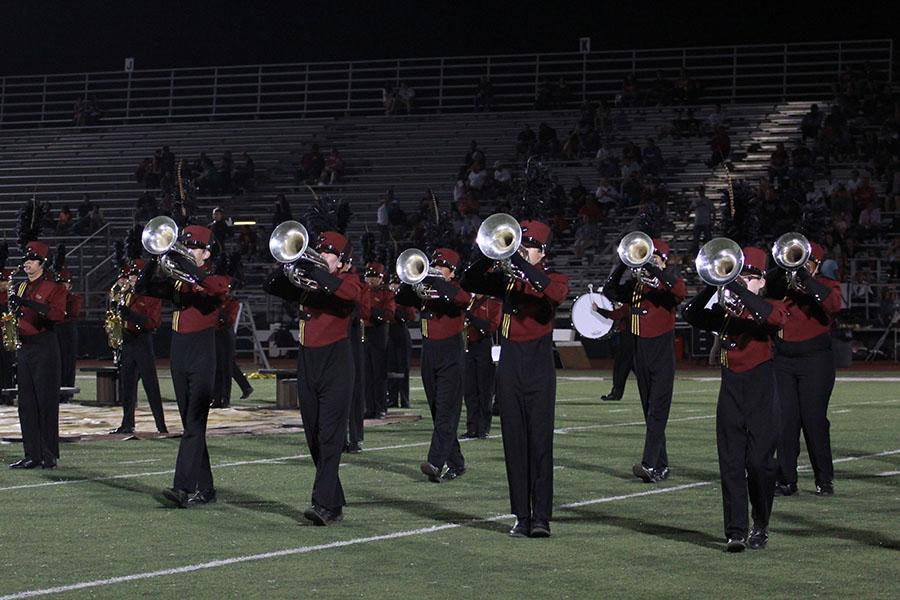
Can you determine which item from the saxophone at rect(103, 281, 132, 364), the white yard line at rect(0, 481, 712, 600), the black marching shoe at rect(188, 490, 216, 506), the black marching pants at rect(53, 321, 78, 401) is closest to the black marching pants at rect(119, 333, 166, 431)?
the saxophone at rect(103, 281, 132, 364)

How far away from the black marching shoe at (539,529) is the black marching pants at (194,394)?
233 centimetres

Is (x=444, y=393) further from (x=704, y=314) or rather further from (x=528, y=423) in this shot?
(x=704, y=314)

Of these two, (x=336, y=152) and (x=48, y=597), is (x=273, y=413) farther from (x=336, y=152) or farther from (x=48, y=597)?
(x=336, y=152)

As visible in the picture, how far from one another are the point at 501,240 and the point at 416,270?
298 cm

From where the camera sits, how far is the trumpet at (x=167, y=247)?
930cm

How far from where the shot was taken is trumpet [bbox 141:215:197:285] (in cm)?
930

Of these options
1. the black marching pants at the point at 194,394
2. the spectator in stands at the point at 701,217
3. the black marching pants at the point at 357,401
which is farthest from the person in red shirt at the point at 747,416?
the spectator in stands at the point at 701,217

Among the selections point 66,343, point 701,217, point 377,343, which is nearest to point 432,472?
point 377,343

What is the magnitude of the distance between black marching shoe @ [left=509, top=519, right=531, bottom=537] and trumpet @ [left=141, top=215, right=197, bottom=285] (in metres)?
2.57

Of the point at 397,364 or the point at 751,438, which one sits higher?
the point at 397,364

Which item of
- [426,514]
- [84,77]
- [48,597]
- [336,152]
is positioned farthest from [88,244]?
[48,597]

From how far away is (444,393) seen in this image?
11273 millimetres

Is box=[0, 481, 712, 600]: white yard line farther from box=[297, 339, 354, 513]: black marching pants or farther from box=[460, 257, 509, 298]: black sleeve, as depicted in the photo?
box=[460, 257, 509, 298]: black sleeve

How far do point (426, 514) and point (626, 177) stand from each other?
74.7ft
